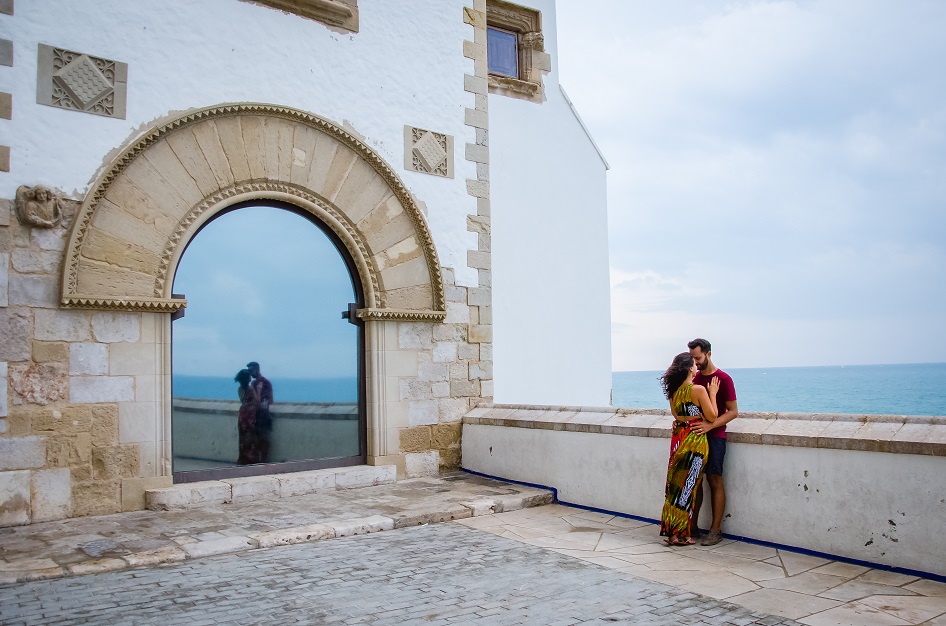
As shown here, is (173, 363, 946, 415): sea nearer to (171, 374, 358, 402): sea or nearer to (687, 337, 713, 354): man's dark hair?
(171, 374, 358, 402): sea

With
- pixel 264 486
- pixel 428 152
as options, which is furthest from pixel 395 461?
pixel 428 152

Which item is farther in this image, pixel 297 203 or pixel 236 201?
pixel 297 203

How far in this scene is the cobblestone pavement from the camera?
3445 millimetres

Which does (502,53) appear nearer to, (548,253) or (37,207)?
(548,253)

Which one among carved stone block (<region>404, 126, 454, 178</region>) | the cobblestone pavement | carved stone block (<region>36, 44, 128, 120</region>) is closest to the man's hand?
the cobblestone pavement

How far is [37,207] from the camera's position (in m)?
5.43

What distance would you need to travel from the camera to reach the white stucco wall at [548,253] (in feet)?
28.9

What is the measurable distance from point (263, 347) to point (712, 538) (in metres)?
4.15

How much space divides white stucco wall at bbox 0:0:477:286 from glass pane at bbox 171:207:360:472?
42.7 inches

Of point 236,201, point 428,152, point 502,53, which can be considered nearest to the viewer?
point 236,201

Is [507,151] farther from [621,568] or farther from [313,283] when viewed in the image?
[621,568]

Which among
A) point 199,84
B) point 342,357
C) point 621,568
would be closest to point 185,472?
point 342,357

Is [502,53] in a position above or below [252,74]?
above

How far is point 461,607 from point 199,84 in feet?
15.9
